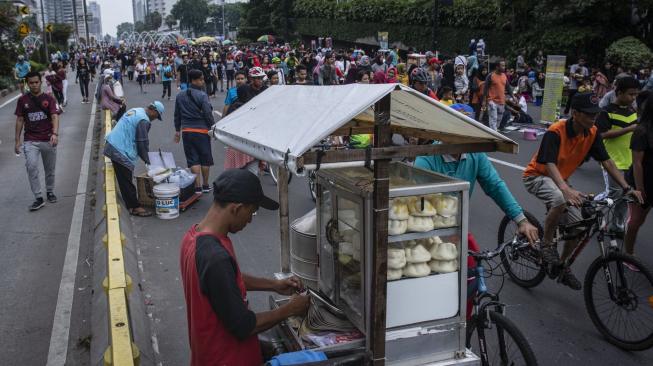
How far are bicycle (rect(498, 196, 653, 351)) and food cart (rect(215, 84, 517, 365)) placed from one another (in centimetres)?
174

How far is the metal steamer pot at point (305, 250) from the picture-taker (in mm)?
3867

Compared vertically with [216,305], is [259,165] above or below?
below

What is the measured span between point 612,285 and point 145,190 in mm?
6262

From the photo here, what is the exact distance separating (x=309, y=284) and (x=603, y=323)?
2536 millimetres

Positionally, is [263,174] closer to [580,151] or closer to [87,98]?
[580,151]

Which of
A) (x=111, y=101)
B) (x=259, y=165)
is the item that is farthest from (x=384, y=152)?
(x=111, y=101)

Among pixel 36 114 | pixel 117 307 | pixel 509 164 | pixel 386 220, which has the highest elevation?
pixel 386 220

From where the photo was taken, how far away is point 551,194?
5.21 m

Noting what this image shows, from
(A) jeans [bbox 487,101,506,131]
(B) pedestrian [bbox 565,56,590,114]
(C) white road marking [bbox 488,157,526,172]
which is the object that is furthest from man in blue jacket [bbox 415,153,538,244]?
(B) pedestrian [bbox 565,56,590,114]

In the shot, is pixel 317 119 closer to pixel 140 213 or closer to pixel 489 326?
pixel 489 326

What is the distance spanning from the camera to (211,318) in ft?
9.01

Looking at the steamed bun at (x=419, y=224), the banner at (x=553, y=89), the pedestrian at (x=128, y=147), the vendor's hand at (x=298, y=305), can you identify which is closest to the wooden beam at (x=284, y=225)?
the vendor's hand at (x=298, y=305)

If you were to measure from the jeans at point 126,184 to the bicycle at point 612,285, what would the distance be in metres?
5.31

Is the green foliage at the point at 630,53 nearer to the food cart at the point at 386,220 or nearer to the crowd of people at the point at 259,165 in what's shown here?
the crowd of people at the point at 259,165
